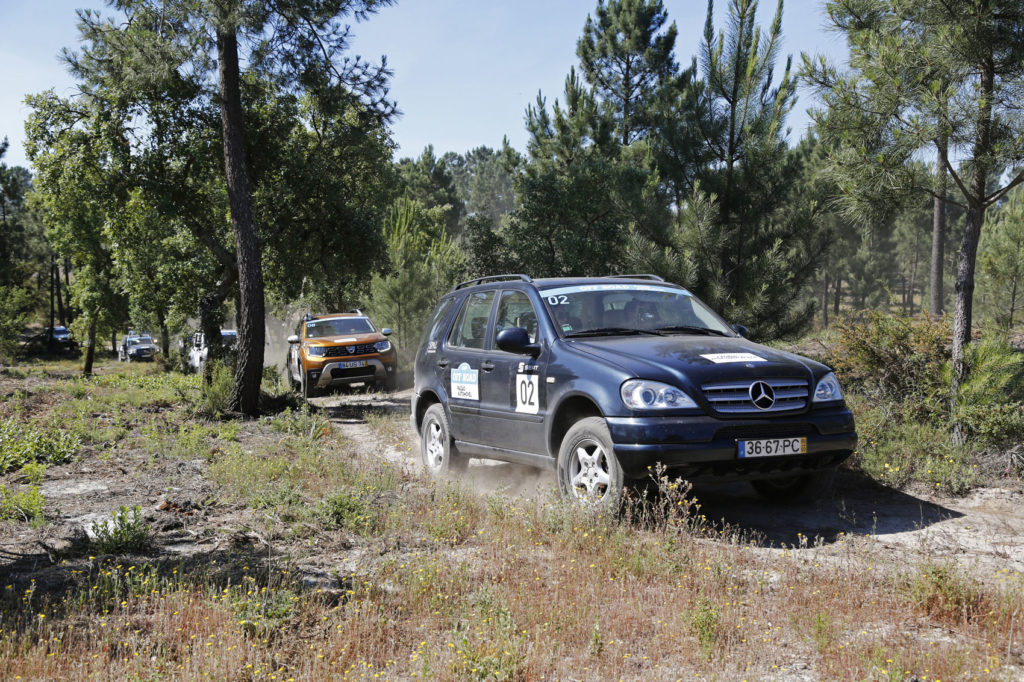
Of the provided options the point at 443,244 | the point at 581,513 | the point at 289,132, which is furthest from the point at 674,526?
the point at 443,244

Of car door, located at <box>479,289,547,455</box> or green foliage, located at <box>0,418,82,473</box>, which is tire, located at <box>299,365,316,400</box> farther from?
car door, located at <box>479,289,547,455</box>

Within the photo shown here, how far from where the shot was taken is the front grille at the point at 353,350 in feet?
55.2

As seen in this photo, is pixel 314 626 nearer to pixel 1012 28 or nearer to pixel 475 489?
pixel 475 489

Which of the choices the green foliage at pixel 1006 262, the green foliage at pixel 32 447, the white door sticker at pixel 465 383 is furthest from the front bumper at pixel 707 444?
the green foliage at pixel 1006 262

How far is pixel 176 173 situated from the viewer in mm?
16594

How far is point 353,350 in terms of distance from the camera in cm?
1698

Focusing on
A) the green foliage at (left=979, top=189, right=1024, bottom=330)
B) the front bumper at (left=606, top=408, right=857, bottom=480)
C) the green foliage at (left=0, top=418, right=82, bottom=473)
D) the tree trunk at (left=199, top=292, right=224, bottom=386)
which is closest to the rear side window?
the front bumper at (left=606, top=408, right=857, bottom=480)

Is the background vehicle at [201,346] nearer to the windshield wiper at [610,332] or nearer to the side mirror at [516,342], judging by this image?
the side mirror at [516,342]

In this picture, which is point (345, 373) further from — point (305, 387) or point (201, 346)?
point (201, 346)

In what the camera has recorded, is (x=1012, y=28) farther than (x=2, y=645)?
Yes

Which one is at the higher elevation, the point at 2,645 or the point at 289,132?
the point at 289,132

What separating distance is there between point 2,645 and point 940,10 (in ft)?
28.9

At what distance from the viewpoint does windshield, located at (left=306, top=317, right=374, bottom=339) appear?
17.7 m

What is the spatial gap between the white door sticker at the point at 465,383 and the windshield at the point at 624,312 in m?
1.07
